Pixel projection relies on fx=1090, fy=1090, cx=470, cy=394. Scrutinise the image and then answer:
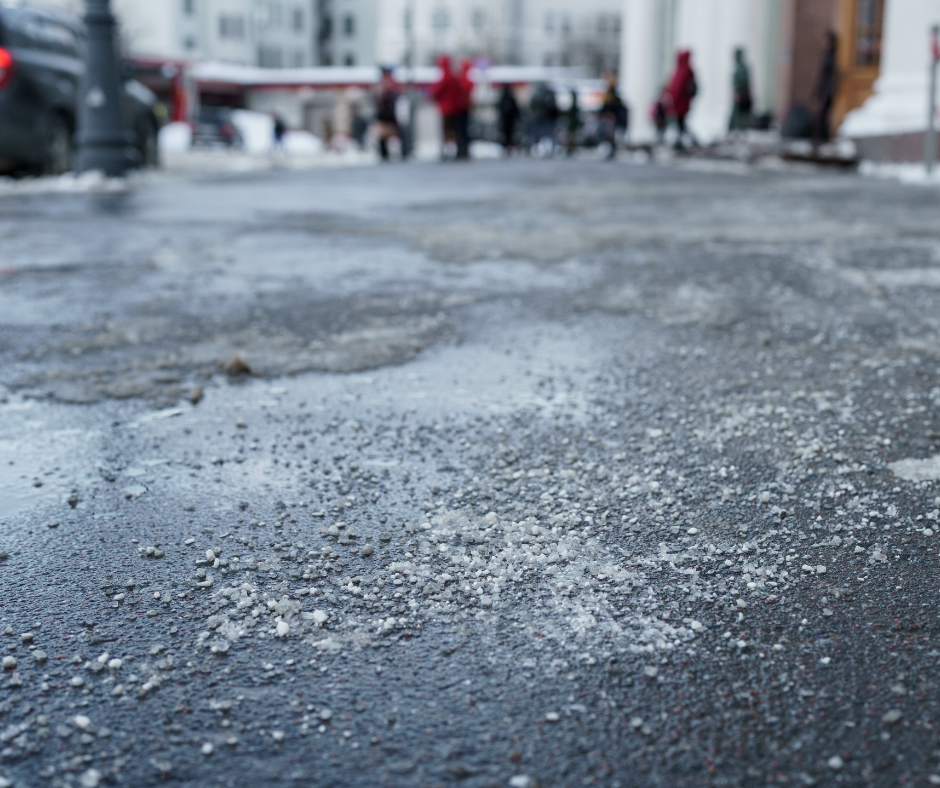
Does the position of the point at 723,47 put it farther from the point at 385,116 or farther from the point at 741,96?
the point at 385,116

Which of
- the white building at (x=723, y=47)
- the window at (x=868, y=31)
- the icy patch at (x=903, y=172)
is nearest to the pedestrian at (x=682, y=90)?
the white building at (x=723, y=47)

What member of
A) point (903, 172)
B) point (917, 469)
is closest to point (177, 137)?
point (903, 172)

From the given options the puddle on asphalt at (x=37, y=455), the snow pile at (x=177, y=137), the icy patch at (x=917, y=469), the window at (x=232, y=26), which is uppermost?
the window at (x=232, y=26)

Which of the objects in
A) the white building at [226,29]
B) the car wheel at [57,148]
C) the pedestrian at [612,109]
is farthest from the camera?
the white building at [226,29]

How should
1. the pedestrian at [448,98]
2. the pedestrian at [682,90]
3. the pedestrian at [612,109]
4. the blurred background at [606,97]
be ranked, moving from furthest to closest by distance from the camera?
the pedestrian at [612,109] < the pedestrian at [448,98] < the pedestrian at [682,90] < the blurred background at [606,97]

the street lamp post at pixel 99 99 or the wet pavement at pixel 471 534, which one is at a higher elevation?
the street lamp post at pixel 99 99

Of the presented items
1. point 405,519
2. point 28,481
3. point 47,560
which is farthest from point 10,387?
point 405,519

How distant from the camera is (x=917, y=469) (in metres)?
2.32

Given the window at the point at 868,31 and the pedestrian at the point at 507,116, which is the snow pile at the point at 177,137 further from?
the window at the point at 868,31

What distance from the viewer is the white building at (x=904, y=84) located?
1172cm

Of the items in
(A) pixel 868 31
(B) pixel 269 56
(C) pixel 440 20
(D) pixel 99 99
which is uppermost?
(C) pixel 440 20

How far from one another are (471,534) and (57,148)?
10769mm

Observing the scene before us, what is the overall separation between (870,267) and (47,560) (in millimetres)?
4141

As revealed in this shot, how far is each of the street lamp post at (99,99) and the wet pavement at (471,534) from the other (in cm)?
684
